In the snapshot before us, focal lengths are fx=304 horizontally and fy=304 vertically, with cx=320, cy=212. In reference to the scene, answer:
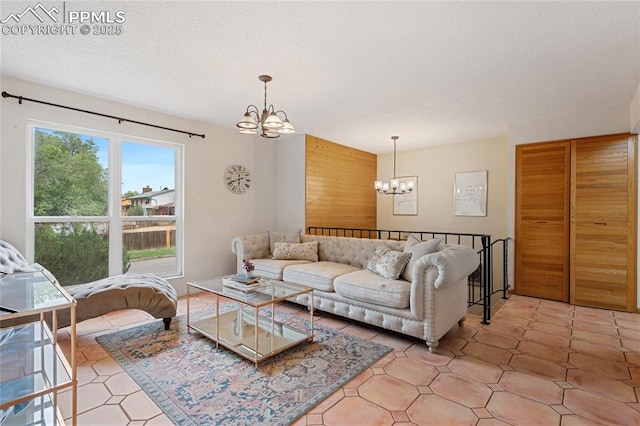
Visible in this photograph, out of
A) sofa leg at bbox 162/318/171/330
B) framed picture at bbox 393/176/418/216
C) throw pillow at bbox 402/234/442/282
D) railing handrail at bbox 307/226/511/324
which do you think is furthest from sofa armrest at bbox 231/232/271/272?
framed picture at bbox 393/176/418/216

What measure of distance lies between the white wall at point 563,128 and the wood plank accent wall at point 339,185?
276 centimetres

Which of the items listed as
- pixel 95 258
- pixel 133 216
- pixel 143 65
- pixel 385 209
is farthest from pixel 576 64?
pixel 95 258

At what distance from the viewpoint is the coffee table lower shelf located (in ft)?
7.91

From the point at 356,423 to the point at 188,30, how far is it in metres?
2.79

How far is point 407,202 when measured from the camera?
6438 millimetres

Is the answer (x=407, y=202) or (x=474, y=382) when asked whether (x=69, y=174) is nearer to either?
(x=474, y=382)

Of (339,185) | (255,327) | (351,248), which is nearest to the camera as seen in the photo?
(255,327)

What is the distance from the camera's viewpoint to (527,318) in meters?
3.43

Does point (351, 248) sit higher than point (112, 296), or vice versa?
point (351, 248)

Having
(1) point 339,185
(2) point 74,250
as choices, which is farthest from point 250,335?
(1) point 339,185

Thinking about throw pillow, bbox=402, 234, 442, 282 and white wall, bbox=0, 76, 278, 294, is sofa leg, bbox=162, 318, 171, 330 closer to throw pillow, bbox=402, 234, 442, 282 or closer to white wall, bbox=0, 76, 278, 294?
white wall, bbox=0, 76, 278, 294

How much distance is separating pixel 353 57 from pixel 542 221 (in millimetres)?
3500

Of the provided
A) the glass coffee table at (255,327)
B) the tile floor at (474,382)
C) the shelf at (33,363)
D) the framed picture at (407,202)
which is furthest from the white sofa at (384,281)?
the framed picture at (407,202)

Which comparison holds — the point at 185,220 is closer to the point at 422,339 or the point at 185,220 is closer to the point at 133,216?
the point at 133,216
